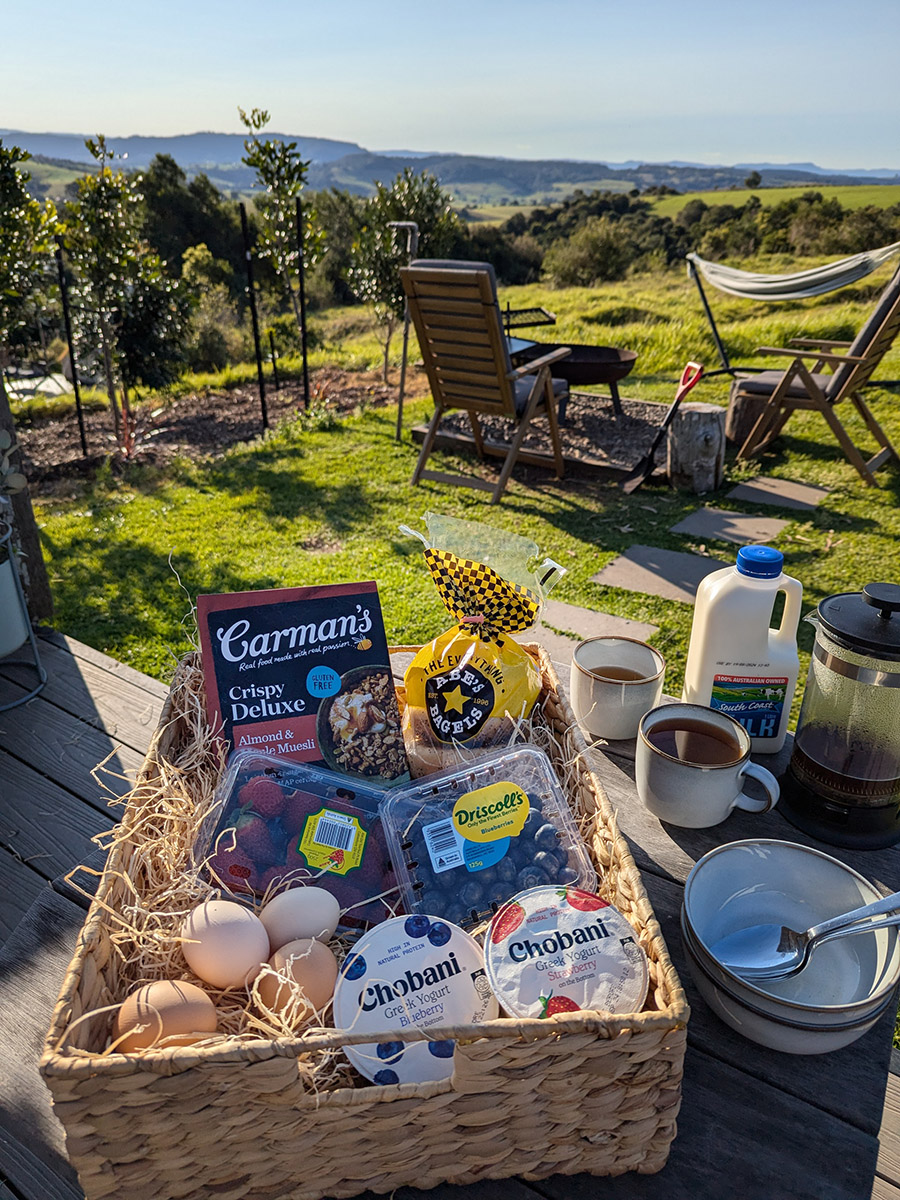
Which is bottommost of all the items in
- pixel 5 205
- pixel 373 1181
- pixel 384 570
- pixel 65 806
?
pixel 384 570

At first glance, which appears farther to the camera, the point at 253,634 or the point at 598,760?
the point at 598,760

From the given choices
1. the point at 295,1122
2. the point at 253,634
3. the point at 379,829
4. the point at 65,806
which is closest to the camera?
the point at 295,1122

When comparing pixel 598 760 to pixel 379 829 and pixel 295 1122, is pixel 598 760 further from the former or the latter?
pixel 295 1122

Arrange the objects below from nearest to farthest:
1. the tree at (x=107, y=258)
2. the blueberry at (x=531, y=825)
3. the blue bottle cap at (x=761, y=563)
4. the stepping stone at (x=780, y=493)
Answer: the blueberry at (x=531, y=825) → the blue bottle cap at (x=761, y=563) → the stepping stone at (x=780, y=493) → the tree at (x=107, y=258)

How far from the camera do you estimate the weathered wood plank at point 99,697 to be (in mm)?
1612

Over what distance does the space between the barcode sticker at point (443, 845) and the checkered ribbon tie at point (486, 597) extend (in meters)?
0.34

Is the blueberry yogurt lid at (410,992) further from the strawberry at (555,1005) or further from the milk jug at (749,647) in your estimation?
the milk jug at (749,647)

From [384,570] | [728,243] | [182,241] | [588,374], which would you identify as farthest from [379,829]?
[182,241]

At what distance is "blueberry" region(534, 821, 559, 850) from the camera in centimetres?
96

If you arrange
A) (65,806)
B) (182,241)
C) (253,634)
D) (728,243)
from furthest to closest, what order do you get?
(182,241) < (728,243) < (65,806) < (253,634)

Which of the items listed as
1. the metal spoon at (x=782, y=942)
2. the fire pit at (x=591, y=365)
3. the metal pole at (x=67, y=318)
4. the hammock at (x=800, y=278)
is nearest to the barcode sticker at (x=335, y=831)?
the metal spoon at (x=782, y=942)

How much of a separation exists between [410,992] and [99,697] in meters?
1.23

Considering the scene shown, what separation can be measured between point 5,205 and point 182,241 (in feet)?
109

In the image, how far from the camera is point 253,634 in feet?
3.81
